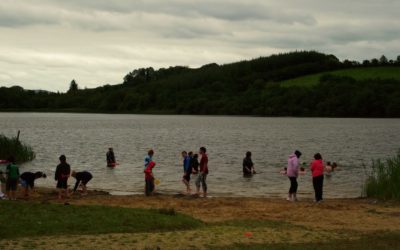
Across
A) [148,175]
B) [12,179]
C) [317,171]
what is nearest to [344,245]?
[317,171]

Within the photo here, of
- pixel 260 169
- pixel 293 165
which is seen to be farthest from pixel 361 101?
pixel 293 165

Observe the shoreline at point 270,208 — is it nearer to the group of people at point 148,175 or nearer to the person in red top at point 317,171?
the group of people at point 148,175

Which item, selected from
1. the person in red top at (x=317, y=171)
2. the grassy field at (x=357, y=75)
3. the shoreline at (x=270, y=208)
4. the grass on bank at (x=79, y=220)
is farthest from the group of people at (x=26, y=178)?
the grassy field at (x=357, y=75)

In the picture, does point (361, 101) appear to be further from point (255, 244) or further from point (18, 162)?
point (255, 244)

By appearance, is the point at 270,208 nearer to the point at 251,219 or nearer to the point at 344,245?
the point at 251,219

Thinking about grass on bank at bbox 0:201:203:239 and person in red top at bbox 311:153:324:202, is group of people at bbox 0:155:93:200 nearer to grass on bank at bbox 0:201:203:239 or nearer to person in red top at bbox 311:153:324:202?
grass on bank at bbox 0:201:203:239

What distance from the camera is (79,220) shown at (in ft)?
50.8

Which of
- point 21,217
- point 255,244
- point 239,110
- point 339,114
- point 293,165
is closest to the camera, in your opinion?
point 255,244

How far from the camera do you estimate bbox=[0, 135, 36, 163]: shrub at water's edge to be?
3931 centimetres

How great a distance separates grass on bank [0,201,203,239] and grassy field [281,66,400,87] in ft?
466

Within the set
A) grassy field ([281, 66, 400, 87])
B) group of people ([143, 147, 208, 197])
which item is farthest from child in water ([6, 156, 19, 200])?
grassy field ([281, 66, 400, 87])

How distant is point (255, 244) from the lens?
13680 millimetres

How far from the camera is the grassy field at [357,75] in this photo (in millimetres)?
151875

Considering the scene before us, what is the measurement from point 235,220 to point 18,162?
28.6 meters
